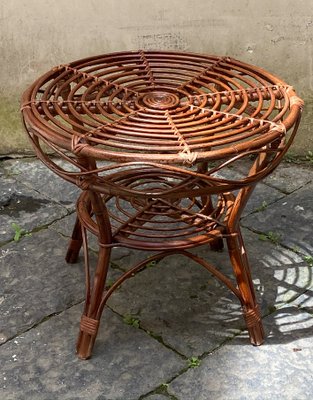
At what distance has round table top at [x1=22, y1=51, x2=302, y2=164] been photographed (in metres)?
2.24

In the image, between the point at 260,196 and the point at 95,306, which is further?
the point at 260,196

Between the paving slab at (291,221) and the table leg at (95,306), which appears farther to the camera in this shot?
the paving slab at (291,221)

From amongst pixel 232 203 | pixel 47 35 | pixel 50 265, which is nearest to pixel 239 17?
pixel 47 35

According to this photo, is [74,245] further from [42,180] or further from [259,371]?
[259,371]

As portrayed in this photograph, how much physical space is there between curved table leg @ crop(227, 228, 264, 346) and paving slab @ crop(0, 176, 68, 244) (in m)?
1.20

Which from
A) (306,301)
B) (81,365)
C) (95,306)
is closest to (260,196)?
(306,301)

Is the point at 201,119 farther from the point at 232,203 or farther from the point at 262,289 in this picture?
the point at 262,289

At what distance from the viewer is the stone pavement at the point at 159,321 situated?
2.44 m

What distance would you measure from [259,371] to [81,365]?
25.2 inches

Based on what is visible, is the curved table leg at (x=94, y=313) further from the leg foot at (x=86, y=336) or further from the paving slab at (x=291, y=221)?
the paving slab at (x=291, y=221)

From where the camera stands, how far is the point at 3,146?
4.09 m

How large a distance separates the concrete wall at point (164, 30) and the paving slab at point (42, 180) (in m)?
0.57

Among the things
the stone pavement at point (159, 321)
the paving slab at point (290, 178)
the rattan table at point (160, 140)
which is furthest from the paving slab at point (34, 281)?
the paving slab at point (290, 178)

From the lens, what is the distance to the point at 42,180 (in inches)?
152
